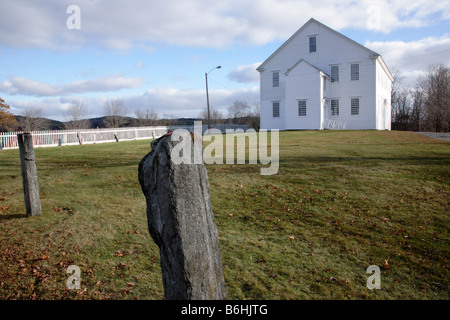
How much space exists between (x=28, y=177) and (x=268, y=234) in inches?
223

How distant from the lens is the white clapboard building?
34.7m

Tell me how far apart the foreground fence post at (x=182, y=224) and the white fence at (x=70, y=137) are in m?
25.0

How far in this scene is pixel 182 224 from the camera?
7.17ft

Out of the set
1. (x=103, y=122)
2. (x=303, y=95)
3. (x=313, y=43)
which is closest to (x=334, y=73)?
(x=313, y=43)

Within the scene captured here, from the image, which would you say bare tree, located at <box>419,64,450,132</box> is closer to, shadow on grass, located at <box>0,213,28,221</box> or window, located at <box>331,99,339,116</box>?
window, located at <box>331,99,339,116</box>

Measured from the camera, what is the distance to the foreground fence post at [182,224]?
2.18 m

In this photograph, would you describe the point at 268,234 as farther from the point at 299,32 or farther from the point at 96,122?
the point at 96,122

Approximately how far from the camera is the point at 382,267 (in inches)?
200

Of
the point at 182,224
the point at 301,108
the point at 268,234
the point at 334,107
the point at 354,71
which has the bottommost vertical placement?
the point at 268,234

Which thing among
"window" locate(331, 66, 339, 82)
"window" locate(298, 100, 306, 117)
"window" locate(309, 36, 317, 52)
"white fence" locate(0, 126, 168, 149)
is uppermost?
"window" locate(309, 36, 317, 52)

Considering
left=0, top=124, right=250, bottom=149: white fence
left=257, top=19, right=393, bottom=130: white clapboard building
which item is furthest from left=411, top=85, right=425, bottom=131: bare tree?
left=0, top=124, right=250, bottom=149: white fence

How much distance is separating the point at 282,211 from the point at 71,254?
15.0 ft

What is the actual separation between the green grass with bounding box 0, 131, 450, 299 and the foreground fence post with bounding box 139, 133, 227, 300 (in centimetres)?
234
